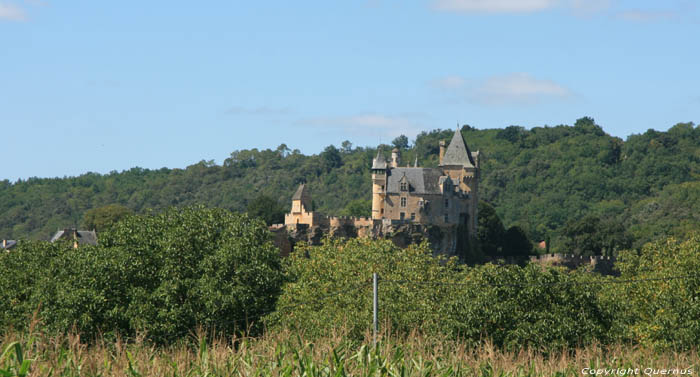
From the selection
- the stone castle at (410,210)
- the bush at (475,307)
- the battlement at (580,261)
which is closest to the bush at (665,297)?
the bush at (475,307)

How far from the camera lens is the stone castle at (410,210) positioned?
82.2m

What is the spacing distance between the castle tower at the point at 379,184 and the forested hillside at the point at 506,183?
81.0 feet

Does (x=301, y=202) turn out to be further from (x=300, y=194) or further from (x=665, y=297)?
(x=665, y=297)

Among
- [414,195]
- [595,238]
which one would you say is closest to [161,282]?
[414,195]

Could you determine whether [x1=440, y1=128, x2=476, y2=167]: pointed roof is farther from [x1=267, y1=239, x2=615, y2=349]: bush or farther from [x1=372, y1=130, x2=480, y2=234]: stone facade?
[x1=267, y1=239, x2=615, y2=349]: bush

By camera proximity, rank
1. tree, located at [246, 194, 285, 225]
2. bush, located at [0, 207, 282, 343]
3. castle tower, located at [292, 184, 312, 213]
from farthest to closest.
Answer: tree, located at [246, 194, 285, 225] → castle tower, located at [292, 184, 312, 213] → bush, located at [0, 207, 282, 343]

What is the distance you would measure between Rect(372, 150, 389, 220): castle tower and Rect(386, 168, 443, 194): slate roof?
1.76ft

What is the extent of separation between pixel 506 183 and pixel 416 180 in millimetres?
55449

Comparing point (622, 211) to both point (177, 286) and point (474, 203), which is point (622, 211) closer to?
point (474, 203)

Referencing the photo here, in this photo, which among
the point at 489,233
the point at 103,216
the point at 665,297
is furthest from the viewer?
the point at 103,216

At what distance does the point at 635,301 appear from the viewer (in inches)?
1638

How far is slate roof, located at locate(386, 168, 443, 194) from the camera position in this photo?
86.5 m

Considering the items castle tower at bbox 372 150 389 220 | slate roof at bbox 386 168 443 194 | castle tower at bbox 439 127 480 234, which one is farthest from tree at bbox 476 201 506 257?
castle tower at bbox 372 150 389 220

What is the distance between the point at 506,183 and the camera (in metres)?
140
